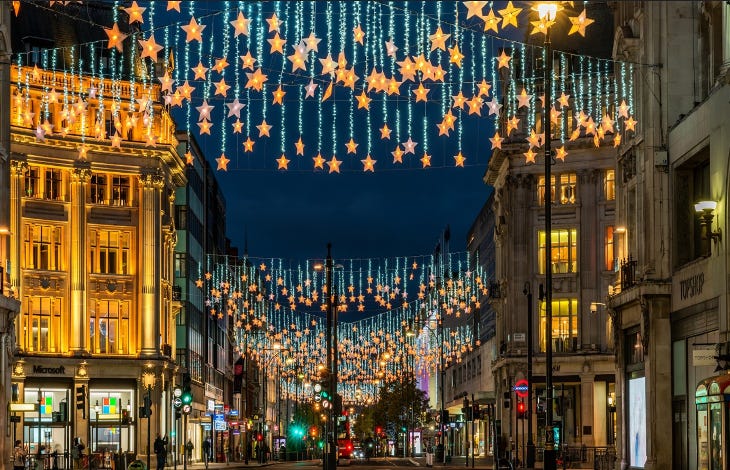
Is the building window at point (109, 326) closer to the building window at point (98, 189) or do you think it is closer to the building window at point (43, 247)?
the building window at point (43, 247)

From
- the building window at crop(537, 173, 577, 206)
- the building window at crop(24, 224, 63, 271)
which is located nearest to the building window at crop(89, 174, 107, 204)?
the building window at crop(24, 224, 63, 271)

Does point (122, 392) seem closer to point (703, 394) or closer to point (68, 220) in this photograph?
point (68, 220)

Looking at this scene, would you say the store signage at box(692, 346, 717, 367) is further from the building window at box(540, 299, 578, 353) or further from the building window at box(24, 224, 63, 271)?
the building window at box(24, 224, 63, 271)

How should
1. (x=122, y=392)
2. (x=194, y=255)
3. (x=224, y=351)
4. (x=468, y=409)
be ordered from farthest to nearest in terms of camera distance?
(x=224, y=351) → (x=194, y=255) → (x=122, y=392) → (x=468, y=409)

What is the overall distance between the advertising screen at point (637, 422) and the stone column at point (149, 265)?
126ft

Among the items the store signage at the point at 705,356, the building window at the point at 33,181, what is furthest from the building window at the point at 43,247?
the store signage at the point at 705,356

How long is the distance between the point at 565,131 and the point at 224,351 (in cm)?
5381

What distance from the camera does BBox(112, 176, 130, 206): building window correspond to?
253 ft

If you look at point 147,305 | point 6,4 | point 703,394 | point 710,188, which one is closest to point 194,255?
point 147,305

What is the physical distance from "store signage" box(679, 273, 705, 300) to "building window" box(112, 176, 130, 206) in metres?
45.2

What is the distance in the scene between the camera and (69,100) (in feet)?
240

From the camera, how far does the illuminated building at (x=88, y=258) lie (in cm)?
7250

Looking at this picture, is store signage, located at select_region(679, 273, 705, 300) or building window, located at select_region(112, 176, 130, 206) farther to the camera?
building window, located at select_region(112, 176, 130, 206)

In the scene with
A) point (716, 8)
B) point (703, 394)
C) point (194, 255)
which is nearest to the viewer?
point (703, 394)
